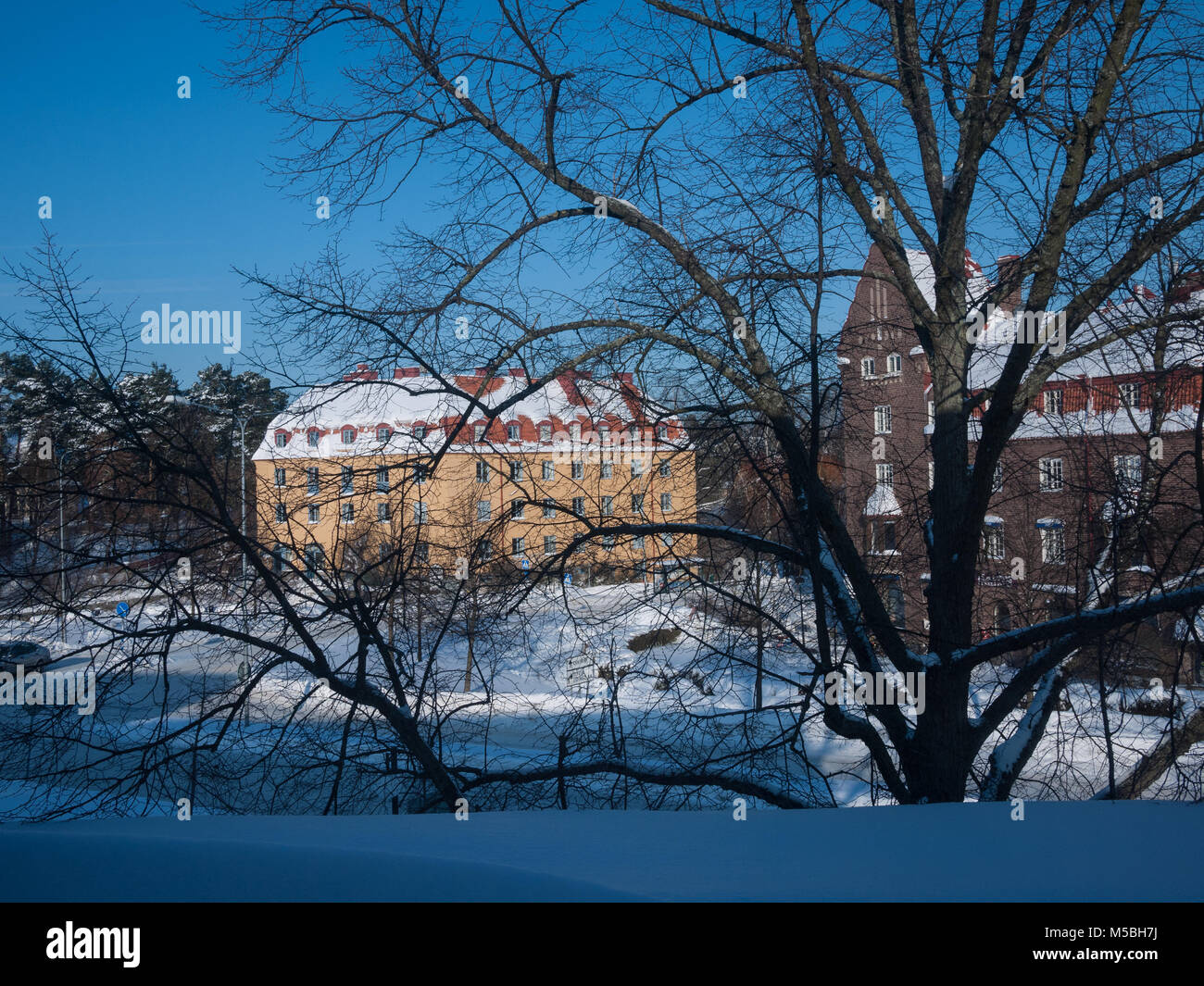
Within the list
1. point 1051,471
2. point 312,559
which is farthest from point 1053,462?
point 312,559

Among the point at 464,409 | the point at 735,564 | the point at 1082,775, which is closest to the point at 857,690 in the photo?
the point at 735,564

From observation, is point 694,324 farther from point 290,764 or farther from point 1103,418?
point 290,764

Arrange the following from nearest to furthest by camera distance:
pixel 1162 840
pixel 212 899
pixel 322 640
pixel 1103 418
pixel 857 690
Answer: pixel 212 899, pixel 1162 840, pixel 857 690, pixel 322 640, pixel 1103 418

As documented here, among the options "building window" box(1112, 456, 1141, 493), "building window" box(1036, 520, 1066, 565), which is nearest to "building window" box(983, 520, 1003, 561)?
"building window" box(1036, 520, 1066, 565)

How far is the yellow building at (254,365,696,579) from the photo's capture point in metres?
7.02

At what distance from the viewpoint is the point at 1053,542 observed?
933cm

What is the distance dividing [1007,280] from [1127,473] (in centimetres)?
222

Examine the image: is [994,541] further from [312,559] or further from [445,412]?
[312,559]

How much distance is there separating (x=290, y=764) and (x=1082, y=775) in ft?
21.6

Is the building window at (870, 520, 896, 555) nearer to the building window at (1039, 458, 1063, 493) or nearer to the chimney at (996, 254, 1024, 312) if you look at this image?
the building window at (1039, 458, 1063, 493)

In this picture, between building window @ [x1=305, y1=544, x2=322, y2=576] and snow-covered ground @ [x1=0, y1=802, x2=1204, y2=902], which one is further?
building window @ [x1=305, y1=544, x2=322, y2=576]

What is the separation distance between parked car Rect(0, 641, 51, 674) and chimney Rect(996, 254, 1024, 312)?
7.68 meters

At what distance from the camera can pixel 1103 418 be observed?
310 inches

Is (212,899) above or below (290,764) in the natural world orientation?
above
